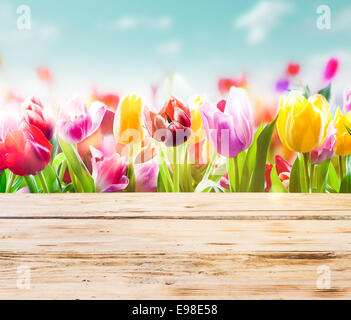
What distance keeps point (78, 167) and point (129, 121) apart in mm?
136

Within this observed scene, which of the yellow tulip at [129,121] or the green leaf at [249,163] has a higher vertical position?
the yellow tulip at [129,121]

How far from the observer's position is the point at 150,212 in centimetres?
73

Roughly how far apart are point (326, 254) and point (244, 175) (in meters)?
0.21

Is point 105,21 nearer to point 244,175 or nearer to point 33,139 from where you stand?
point 33,139

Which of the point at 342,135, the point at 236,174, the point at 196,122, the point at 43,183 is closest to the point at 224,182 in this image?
the point at 236,174

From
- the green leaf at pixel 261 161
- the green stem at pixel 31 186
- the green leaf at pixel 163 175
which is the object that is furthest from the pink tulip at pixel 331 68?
the green stem at pixel 31 186

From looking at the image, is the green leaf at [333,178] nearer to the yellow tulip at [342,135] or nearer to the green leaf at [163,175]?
the yellow tulip at [342,135]

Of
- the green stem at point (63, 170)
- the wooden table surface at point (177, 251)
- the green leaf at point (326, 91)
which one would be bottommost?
the wooden table surface at point (177, 251)

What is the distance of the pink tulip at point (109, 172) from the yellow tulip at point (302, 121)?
12.6 inches

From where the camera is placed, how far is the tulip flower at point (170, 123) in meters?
0.78

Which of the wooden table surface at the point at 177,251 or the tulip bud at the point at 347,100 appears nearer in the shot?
the wooden table surface at the point at 177,251

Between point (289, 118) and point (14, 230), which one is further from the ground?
point (289, 118)

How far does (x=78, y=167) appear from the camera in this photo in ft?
2.59
